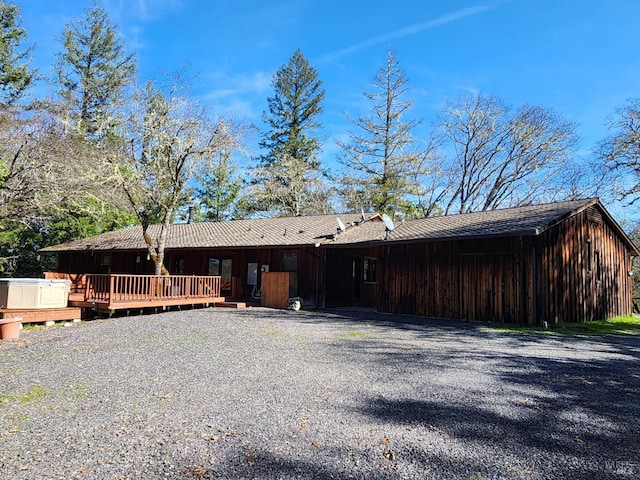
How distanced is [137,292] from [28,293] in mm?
3039

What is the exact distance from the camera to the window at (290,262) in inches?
700

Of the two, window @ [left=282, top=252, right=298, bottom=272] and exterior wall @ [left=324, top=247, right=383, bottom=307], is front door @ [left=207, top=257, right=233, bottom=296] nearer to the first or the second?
window @ [left=282, top=252, right=298, bottom=272]

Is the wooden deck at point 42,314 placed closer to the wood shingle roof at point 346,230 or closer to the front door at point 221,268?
the wood shingle roof at point 346,230

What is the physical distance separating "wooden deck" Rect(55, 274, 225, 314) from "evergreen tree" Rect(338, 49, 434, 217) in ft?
48.1

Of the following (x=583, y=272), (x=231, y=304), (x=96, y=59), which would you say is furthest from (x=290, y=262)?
(x=96, y=59)

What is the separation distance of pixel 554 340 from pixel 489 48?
10.3m

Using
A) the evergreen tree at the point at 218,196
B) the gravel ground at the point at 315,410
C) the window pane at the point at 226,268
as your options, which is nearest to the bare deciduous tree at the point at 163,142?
the window pane at the point at 226,268

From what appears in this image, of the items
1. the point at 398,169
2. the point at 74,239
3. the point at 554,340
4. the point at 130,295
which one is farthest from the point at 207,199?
the point at 554,340

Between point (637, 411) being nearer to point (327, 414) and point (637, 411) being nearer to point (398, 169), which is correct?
point (327, 414)

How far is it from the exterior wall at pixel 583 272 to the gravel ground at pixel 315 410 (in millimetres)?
4106

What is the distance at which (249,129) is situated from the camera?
60.5ft

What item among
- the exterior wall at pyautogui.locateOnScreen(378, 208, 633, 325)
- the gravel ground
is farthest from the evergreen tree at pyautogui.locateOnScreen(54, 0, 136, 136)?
the gravel ground

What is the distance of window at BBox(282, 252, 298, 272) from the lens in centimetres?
1778

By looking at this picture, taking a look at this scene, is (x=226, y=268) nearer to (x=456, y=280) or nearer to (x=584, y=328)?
(x=456, y=280)
